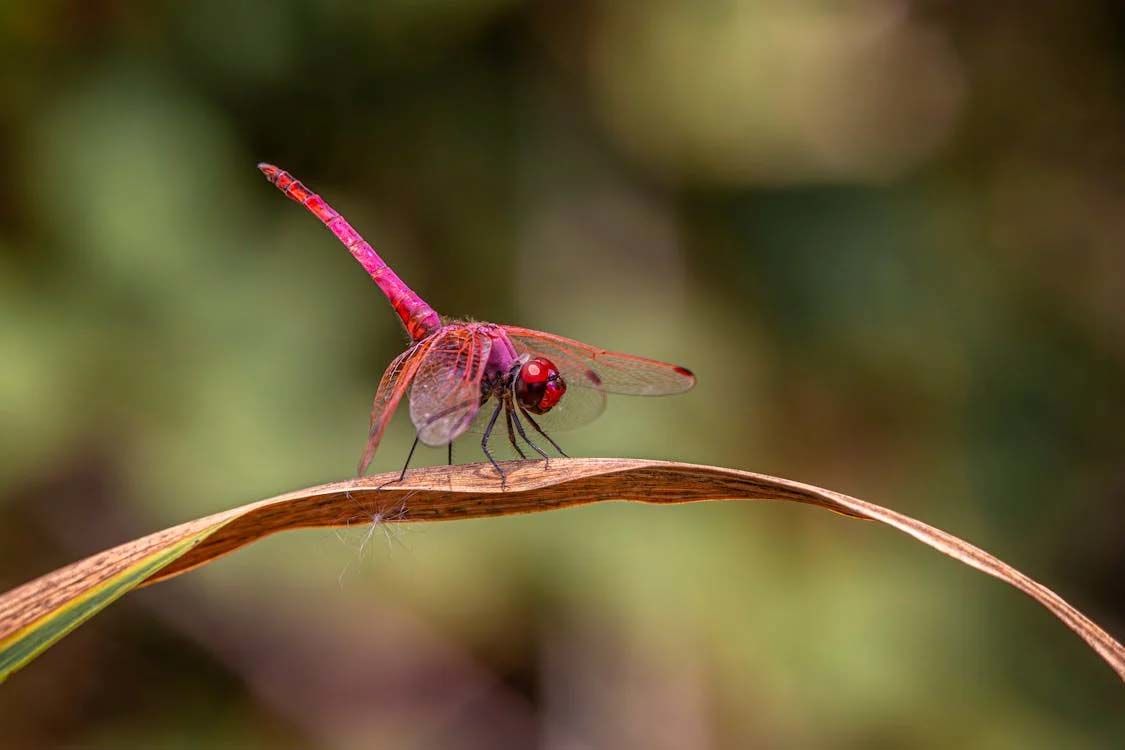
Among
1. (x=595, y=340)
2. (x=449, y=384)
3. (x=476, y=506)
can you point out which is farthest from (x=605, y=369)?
(x=595, y=340)

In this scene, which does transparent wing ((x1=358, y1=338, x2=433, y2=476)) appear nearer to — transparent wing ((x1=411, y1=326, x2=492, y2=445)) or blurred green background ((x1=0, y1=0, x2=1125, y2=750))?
transparent wing ((x1=411, y1=326, x2=492, y2=445))

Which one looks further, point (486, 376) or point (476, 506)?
point (486, 376)

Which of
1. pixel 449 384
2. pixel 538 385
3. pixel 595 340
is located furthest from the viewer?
pixel 595 340

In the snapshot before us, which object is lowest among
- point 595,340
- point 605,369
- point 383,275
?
point 605,369

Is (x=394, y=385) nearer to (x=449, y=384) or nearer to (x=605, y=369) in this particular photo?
(x=449, y=384)

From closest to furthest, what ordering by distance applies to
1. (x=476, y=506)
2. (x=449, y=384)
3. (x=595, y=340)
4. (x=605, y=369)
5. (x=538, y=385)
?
(x=476, y=506)
(x=449, y=384)
(x=538, y=385)
(x=605, y=369)
(x=595, y=340)
